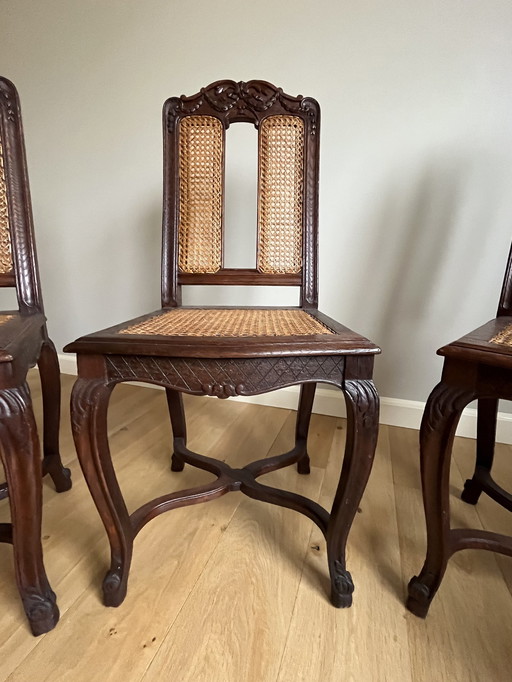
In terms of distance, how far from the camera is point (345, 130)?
1321 mm

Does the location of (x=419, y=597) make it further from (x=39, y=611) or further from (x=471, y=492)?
(x=39, y=611)

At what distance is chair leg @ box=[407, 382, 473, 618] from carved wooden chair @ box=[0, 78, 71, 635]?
0.66 metres

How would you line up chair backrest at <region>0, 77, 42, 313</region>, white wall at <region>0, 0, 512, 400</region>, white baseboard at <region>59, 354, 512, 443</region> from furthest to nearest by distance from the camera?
white baseboard at <region>59, 354, 512, 443</region> → white wall at <region>0, 0, 512, 400</region> → chair backrest at <region>0, 77, 42, 313</region>

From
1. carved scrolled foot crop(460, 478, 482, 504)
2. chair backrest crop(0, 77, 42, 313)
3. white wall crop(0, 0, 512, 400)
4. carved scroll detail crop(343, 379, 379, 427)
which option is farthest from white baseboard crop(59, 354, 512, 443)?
chair backrest crop(0, 77, 42, 313)

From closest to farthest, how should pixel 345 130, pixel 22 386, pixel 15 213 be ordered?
pixel 22 386, pixel 15 213, pixel 345 130

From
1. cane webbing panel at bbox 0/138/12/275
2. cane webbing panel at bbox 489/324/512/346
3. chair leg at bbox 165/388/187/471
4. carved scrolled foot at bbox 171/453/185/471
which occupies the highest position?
cane webbing panel at bbox 0/138/12/275

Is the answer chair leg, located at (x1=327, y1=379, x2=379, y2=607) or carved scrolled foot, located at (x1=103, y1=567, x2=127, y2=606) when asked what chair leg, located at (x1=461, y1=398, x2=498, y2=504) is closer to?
chair leg, located at (x1=327, y1=379, x2=379, y2=607)

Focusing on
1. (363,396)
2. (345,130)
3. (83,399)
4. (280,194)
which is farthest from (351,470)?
(345,130)

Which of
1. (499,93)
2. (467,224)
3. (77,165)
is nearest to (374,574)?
(467,224)

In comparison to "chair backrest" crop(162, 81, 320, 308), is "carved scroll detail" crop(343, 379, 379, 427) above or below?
below

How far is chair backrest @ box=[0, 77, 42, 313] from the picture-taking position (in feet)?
2.86

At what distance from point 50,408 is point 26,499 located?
0.41 meters

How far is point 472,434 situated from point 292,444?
0.67 metres

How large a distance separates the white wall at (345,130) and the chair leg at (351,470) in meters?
0.83
